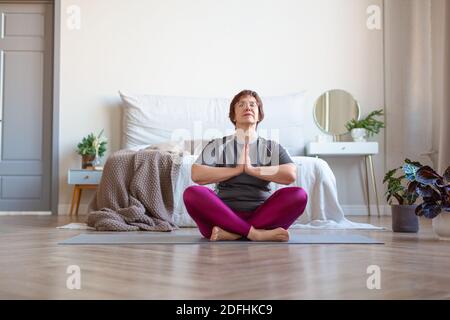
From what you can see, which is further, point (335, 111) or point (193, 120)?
point (335, 111)

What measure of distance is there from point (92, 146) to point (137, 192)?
1.89 m

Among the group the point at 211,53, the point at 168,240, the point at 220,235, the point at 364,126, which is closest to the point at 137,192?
the point at 168,240

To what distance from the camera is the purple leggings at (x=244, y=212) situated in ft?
8.26

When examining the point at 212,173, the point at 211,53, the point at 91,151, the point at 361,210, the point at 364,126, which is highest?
the point at 211,53

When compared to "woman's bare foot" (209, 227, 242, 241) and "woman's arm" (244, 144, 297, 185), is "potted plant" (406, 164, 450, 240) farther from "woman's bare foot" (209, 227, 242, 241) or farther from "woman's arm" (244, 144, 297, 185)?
"woman's bare foot" (209, 227, 242, 241)

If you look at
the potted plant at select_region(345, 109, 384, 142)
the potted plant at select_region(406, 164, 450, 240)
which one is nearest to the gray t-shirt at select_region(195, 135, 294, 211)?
the potted plant at select_region(406, 164, 450, 240)

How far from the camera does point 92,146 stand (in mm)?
5383

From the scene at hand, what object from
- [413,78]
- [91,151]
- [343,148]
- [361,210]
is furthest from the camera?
[361,210]

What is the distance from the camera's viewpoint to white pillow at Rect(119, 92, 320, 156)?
539 cm

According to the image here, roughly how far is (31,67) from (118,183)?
8.77ft

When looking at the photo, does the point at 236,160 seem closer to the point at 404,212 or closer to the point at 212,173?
the point at 212,173

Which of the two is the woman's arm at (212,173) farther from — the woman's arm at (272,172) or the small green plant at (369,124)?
the small green plant at (369,124)

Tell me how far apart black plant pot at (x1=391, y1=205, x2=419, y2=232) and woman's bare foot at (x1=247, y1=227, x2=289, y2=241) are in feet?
3.46
